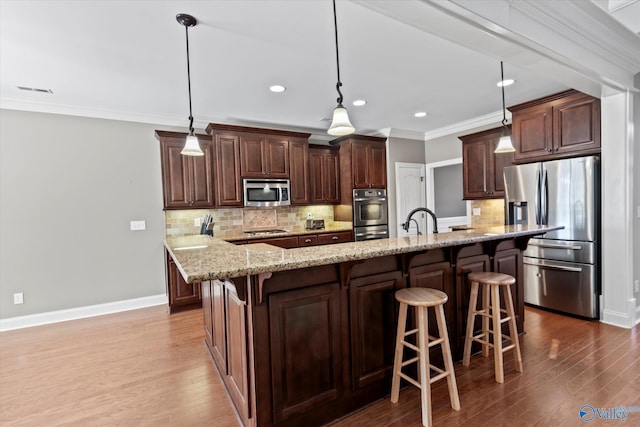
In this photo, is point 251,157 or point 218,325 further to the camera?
point 251,157

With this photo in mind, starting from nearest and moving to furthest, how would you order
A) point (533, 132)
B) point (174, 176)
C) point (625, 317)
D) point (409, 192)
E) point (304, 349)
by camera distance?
1. point (304, 349)
2. point (625, 317)
3. point (533, 132)
4. point (174, 176)
5. point (409, 192)

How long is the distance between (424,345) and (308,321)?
Answer: 695 mm

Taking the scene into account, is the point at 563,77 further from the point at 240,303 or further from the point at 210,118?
the point at 210,118

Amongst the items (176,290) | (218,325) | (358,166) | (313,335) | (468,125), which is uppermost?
(468,125)

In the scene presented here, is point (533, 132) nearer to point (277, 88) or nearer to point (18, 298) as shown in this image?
point (277, 88)

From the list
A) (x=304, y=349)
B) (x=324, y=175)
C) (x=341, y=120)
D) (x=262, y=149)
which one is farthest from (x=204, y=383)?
(x=324, y=175)

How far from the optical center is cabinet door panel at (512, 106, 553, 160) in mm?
3404

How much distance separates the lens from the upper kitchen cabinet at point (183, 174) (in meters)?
4.04

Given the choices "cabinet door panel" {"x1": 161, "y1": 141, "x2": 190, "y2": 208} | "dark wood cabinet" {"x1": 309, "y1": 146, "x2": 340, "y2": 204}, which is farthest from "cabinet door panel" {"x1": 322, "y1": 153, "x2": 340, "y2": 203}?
"cabinet door panel" {"x1": 161, "y1": 141, "x2": 190, "y2": 208}

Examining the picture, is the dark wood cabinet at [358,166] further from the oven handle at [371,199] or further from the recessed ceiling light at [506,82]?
the recessed ceiling light at [506,82]

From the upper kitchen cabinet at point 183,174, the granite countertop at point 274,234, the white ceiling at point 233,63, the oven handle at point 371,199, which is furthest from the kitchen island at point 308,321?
the oven handle at point 371,199

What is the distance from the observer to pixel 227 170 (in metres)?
4.30

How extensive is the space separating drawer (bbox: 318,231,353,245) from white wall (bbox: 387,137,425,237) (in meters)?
0.97

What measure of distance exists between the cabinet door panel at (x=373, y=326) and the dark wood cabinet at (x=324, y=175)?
312 centimetres
